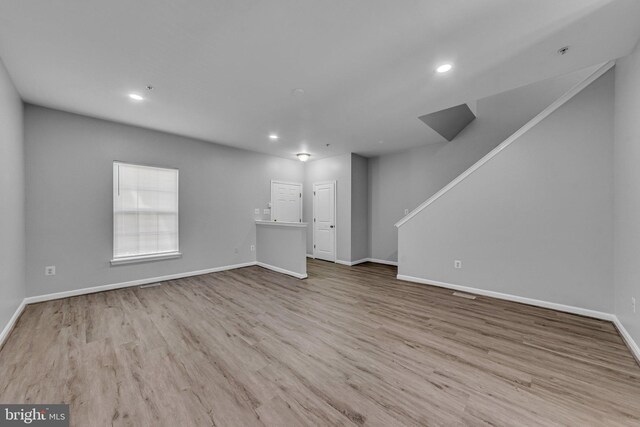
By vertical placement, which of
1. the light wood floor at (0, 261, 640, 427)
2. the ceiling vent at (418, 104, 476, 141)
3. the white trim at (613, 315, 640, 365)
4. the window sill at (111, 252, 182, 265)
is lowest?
the light wood floor at (0, 261, 640, 427)

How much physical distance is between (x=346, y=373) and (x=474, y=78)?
329 cm

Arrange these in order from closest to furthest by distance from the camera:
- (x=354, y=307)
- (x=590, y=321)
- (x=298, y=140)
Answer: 1. (x=590, y=321)
2. (x=354, y=307)
3. (x=298, y=140)

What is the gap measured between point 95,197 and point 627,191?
6675 mm

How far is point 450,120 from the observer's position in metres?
4.56

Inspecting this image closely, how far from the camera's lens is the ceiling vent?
4130mm

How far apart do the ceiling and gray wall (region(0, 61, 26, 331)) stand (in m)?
0.31

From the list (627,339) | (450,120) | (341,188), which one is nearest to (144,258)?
(341,188)

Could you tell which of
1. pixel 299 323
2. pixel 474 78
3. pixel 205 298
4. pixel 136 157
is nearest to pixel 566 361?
pixel 299 323

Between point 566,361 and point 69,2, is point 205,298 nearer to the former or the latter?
point 69,2

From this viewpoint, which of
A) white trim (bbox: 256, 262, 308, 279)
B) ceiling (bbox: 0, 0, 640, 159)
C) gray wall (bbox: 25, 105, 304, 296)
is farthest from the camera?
white trim (bbox: 256, 262, 308, 279)

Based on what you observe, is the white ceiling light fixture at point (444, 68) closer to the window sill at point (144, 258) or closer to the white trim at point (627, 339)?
the white trim at point (627, 339)

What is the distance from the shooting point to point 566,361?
80.4 inches

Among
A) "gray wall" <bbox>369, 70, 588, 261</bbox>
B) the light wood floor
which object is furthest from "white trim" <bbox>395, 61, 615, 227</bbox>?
the light wood floor

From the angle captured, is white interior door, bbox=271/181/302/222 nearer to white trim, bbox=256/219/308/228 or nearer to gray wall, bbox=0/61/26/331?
white trim, bbox=256/219/308/228
